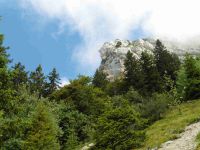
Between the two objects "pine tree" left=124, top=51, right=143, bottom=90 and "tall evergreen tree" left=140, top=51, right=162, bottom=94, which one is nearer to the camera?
"tall evergreen tree" left=140, top=51, right=162, bottom=94

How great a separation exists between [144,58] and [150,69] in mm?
3969

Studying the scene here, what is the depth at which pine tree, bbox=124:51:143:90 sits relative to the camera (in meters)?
83.2

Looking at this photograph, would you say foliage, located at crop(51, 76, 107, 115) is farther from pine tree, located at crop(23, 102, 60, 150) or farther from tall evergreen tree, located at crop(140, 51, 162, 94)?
pine tree, located at crop(23, 102, 60, 150)

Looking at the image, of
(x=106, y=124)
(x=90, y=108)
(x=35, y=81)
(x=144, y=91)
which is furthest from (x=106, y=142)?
(x=35, y=81)

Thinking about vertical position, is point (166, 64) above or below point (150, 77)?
above

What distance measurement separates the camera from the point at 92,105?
7681 cm

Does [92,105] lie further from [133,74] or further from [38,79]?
[38,79]

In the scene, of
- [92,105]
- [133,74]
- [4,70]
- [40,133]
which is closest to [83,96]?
[92,105]

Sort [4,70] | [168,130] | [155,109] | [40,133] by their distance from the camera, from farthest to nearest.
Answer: [155,109], [168,130], [40,133], [4,70]

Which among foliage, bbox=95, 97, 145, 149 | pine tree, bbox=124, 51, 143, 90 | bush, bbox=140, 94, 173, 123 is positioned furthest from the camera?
pine tree, bbox=124, 51, 143, 90

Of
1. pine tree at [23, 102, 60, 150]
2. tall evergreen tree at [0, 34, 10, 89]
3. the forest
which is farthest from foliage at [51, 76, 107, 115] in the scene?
tall evergreen tree at [0, 34, 10, 89]

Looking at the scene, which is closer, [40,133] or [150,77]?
[40,133]

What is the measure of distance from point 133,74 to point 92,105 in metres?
12.8

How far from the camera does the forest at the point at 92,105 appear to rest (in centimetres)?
3073
